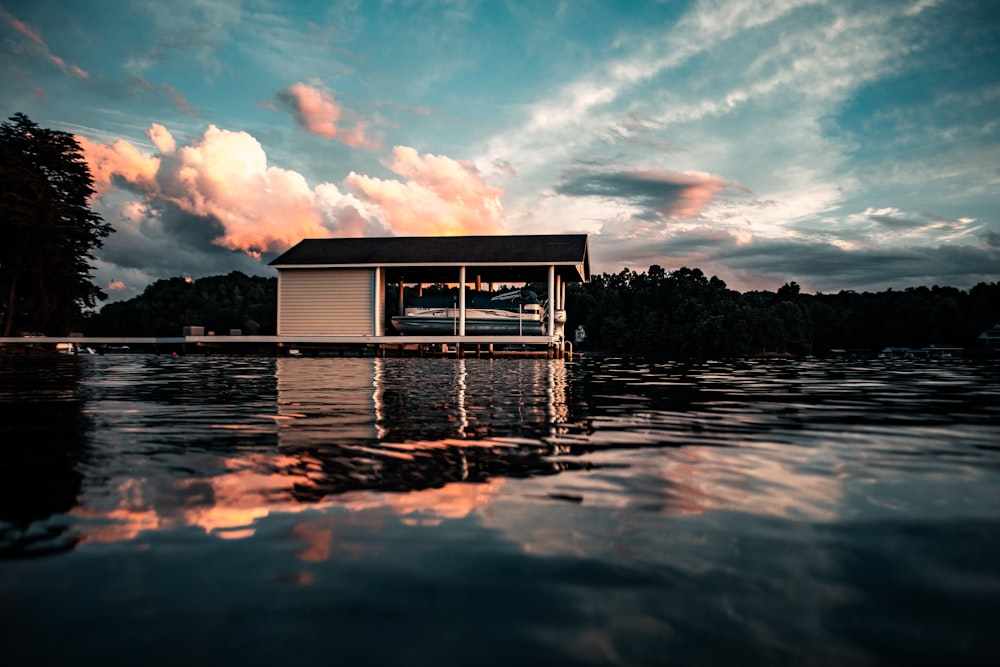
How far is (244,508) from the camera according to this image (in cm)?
316

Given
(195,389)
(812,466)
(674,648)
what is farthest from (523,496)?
(195,389)

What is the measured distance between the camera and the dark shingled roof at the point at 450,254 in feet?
114

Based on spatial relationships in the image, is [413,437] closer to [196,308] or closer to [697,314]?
[697,314]

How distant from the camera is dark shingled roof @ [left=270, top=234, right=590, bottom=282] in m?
34.8

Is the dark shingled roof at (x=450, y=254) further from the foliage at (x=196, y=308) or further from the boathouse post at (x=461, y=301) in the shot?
the foliage at (x=196, y=308)

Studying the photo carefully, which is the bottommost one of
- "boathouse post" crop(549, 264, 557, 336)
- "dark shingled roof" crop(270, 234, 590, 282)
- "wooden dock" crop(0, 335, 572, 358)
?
"wooden dock" crop(0, 335, 572, 358)

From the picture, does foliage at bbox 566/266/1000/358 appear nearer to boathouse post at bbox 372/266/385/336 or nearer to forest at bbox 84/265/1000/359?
forest at bbox 84/265/1000/359

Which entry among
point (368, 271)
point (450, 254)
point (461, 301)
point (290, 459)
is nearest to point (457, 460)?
point (290, 459)

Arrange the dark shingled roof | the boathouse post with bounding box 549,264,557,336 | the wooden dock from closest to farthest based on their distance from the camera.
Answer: the boathouse post with bounding box 549,264,557,336, the dark shingled roof, the wooden dock

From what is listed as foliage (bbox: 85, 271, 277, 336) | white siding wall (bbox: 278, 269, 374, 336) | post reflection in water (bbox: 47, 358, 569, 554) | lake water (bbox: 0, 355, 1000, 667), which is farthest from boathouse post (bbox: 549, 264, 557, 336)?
foliage (bbox: 85, 271, 277, 336)

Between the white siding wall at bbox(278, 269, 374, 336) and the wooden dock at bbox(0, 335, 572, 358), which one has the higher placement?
the white siding wall at bbox(278, 269, 374, 336)

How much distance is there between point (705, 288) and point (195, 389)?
3628 inches

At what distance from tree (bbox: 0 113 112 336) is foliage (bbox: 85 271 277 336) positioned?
38.3m

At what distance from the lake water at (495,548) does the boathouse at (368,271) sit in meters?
30.1
